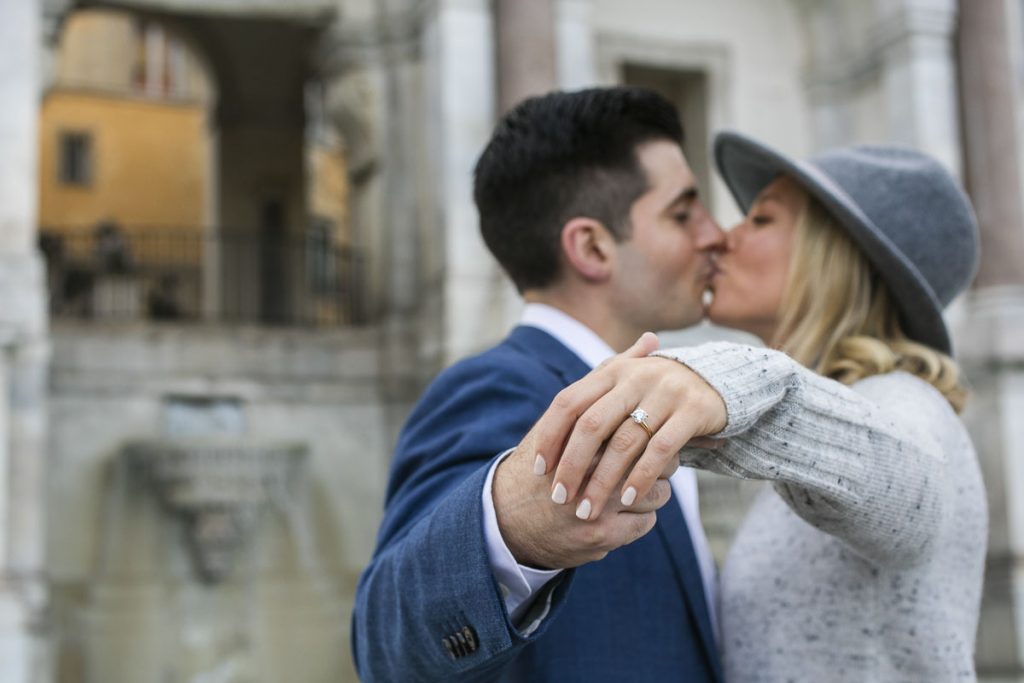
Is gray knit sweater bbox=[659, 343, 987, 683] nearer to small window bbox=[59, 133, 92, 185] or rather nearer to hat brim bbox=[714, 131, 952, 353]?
hat brim bbox=[714, 131, 952, 353]

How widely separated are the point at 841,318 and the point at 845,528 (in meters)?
0.71

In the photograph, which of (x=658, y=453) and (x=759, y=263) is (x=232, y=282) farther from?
(x=658, y=453)

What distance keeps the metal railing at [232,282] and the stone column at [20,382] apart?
2938mm

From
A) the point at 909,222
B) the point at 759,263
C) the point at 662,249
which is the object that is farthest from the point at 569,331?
the point at 909,222

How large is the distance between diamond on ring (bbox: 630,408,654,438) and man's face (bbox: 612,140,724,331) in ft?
3.19

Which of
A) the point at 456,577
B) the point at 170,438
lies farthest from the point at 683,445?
the point at 170,438

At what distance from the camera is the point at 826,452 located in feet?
5.08

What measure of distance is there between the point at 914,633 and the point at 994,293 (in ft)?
29.8

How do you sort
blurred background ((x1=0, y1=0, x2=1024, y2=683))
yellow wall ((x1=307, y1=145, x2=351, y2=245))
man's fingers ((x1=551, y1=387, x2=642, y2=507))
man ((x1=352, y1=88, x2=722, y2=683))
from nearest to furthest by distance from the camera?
man's fingers ((x1=551, y1=387, x2=642, y2=507)) < man ((x1=352, y1=88, x2=722, y2=683)) < blurred background ((x1=0, y1=0, x2=1024, y2=683)) < yellow wall ((x1=307, y1=145, x2=351, y2=245))

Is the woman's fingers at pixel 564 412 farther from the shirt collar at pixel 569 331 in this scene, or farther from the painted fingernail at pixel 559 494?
the shirt collar at pixel 569 331

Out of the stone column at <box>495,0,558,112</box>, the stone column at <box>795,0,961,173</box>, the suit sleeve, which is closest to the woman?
the suit sleeve

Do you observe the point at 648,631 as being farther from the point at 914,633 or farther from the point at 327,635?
the point at 327,635

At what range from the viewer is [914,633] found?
197 cm

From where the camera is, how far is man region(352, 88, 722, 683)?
1567 mm
